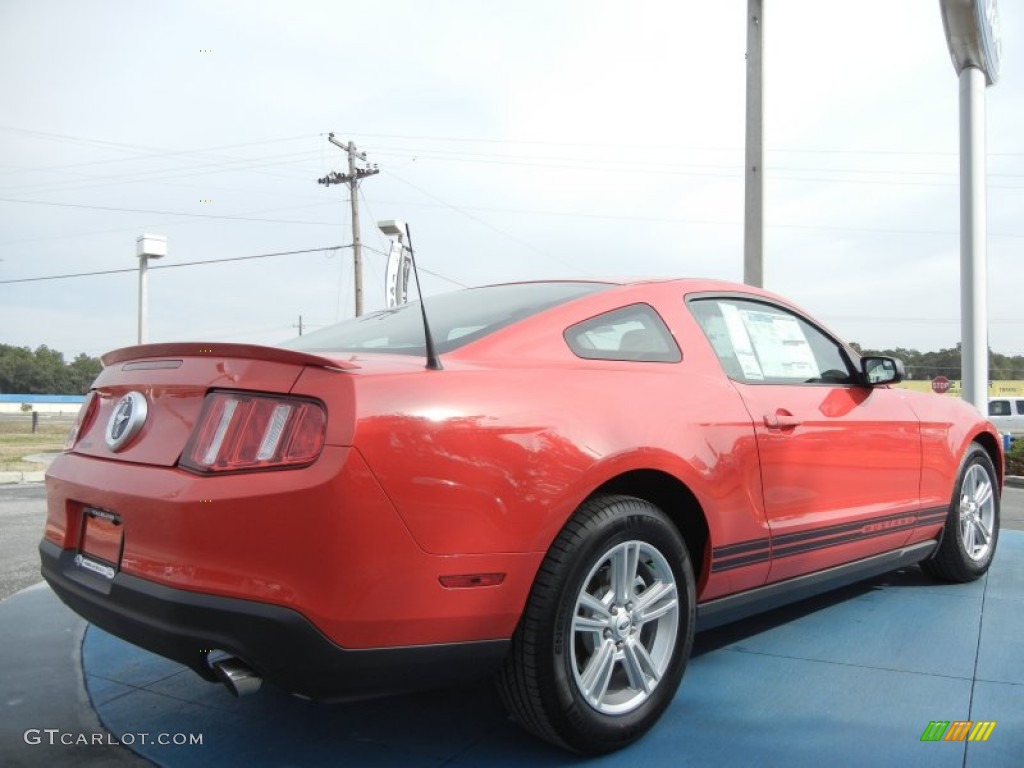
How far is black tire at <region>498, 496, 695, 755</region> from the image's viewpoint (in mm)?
2207

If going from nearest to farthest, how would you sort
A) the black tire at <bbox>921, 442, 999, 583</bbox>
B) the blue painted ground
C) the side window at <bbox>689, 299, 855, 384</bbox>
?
the blue painted ground → the side window at <bbox>689, 299, 855, 384</bbox> → the black tire at <bbox>921, 442, 999, 583</bbox>

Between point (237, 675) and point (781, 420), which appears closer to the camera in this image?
point (237, 675)

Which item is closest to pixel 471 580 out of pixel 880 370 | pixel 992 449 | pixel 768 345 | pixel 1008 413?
pixel 768 345

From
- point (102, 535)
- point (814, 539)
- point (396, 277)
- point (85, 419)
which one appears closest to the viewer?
point (102, 535)

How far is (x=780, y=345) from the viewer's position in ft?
11.2

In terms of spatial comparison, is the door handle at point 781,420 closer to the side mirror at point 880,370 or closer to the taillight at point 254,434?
the side mirror at point 880,370

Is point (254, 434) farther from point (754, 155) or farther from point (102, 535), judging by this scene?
point (754, 155)

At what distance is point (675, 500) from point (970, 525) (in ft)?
8.51

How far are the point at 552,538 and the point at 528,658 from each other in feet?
1.05

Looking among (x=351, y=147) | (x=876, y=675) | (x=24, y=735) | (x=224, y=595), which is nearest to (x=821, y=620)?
(x=876, y=675)

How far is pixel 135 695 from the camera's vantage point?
3002 mm

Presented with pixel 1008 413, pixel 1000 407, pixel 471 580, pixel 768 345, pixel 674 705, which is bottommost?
pixel 1008 413

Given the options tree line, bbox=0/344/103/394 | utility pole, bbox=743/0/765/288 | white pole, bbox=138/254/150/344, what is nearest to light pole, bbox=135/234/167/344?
white pole, bbox=138/254/150/344

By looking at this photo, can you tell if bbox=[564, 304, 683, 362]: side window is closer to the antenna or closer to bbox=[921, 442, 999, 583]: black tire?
the antenna
